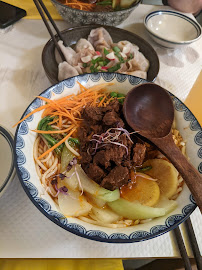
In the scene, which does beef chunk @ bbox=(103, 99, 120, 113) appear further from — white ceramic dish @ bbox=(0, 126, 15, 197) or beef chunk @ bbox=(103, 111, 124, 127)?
white ceramic dish @ bbox=(0, 126, 15, 197)

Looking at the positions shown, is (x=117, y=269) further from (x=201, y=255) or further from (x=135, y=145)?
(x=135, y=145)

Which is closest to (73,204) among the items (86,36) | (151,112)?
(151,112)

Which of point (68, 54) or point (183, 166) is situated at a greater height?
point (68, 54)

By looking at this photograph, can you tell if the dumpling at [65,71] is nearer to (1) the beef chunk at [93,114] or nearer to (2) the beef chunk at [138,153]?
(1) the beef chunk at [93,114]

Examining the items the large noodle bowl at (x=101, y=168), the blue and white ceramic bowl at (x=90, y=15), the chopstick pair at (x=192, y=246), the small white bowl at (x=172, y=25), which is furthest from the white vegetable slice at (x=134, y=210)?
the small white bowl at (x=172, y=25)

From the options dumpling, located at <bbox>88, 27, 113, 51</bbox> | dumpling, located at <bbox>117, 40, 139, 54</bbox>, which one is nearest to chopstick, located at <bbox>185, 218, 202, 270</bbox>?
dumpling, located at <bbox>117, 40, 139, 54</bbox>

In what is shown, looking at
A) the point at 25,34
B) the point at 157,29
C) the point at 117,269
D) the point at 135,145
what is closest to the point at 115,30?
the point at 157,29

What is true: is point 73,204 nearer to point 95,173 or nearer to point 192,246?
point 95,173
